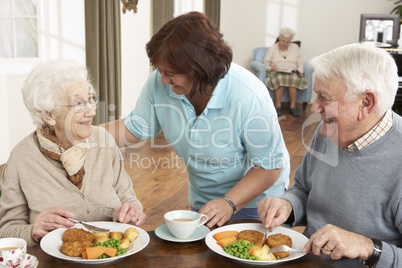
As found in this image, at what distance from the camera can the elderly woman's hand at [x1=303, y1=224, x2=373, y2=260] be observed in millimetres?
1260

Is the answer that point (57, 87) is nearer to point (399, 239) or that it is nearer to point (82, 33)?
point (399, 239)

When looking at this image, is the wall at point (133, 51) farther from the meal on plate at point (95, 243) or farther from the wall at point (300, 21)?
the meal on plate at point (95, 243)

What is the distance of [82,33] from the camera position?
15.2 ft

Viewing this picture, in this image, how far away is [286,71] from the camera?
757cm

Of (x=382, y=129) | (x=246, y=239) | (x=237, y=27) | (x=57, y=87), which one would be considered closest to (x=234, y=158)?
(x=246, y=239)

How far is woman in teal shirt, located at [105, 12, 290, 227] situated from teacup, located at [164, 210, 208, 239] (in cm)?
10

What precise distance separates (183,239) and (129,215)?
29 cm

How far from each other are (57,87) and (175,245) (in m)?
0.71

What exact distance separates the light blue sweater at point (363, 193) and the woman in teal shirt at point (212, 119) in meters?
0.21

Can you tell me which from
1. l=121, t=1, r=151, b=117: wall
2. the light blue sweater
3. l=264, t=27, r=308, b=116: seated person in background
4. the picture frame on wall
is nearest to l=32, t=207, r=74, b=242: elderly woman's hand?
the light blue sweater

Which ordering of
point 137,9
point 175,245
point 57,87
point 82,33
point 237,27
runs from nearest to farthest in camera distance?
1. point 175,245
2. point 57,87
3. point 82,33
4. point 137,9
5. point 237,27

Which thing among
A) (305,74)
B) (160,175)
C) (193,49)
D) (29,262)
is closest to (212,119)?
(193,49)

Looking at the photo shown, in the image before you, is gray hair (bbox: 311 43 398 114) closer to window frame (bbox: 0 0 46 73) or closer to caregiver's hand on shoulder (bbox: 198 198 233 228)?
caregiver's hand on shoulder (bbox: 198 198 233 228)

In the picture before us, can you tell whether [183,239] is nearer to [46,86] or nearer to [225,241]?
[225,241]
